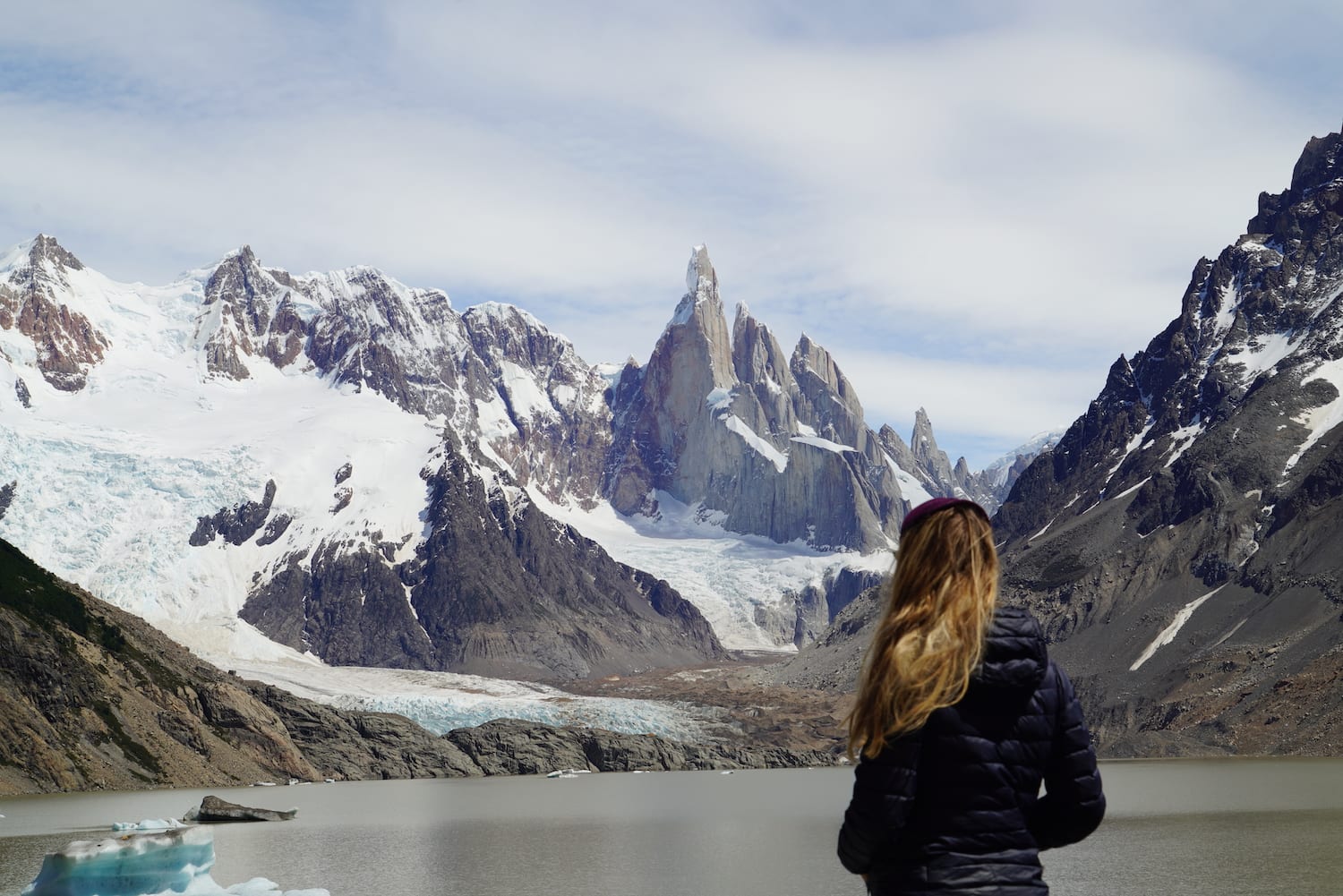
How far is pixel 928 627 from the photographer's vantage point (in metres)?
7.46

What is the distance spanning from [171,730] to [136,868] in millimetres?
77696

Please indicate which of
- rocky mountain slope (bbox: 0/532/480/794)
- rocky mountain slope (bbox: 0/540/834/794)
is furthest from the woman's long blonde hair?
rocky mountain slope (bbox: 0/540/834/794)

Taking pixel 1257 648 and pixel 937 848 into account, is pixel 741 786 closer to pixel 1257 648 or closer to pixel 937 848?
pixel 1257 648

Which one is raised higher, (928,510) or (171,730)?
(928,510)

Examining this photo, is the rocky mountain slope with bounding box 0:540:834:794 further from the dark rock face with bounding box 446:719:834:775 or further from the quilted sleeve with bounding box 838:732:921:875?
the quilted sleeve with bounding box 838:732:921:875

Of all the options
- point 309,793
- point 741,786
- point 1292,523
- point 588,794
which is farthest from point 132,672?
point 1292,523

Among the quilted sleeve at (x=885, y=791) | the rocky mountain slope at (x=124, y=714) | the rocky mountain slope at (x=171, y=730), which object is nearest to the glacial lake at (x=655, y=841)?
the rocky mountain slope at (x=124, y=714)

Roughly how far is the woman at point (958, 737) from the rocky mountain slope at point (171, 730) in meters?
90.6

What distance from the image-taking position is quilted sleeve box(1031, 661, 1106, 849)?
780cm

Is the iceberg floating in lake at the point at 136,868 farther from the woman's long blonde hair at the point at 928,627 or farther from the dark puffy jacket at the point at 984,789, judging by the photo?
the woman's long blonde hair at the point at 928,627

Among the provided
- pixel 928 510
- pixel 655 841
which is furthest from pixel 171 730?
pixel 928 510

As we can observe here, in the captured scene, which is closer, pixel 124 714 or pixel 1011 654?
pixel 1011 654

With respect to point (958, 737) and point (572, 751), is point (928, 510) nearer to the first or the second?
point (958, 737)

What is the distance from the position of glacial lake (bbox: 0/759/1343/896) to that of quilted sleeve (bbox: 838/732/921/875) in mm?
37664
